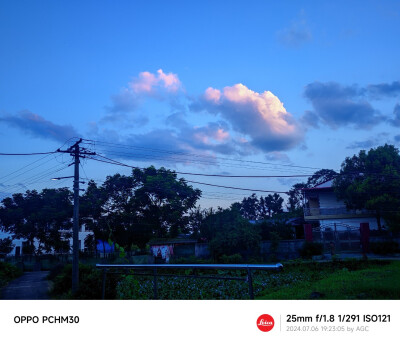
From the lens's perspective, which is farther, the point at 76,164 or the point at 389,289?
the point at 76,164

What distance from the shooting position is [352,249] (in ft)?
68.9

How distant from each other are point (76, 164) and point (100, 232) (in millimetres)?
16244

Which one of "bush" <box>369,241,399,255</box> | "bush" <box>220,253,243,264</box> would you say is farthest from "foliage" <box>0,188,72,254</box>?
"bush" <box>369,241,399,255</box>

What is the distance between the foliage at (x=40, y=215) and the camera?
23109 millimetres

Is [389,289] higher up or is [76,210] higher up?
[76,210]

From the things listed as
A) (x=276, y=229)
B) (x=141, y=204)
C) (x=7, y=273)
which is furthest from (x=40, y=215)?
(x=276, y=229)

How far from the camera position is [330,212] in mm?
25266
